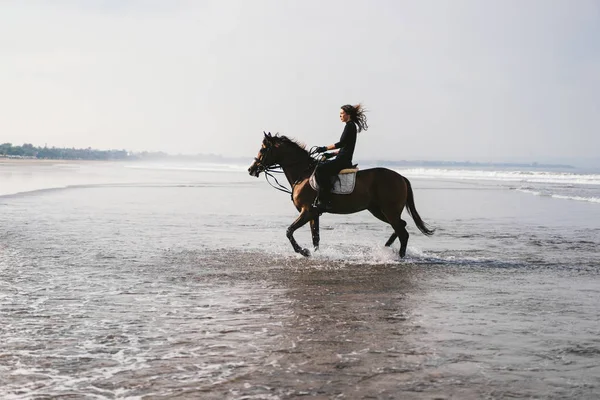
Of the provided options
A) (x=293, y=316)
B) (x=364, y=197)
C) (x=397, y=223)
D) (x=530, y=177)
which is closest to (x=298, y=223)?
(x=364, y=197)

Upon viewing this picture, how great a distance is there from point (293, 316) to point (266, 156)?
257 inches

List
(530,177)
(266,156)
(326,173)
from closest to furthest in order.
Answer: (326,173) < (266,156) < (530,177)

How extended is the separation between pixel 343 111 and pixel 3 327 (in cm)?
766

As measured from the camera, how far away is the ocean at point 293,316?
491cm

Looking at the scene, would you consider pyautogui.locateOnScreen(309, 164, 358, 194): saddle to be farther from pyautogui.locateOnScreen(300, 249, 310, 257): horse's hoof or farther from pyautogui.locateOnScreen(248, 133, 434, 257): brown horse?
pyautogui.locateOnScreen(300, 249, 310, 257): horse's hoof

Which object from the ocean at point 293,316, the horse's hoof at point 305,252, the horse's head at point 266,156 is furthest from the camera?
the horse's head at point 266,156

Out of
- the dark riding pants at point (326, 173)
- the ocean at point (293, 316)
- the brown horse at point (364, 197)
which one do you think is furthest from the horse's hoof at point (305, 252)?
the dark riding pants at point (326, 173)

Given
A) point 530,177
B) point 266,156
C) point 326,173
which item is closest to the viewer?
point 326,173

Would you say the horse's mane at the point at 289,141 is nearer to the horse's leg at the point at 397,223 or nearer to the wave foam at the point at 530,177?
the horse's leg at the point at 397,223

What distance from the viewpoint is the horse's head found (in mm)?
13258

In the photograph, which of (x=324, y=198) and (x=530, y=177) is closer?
(x=324, y=198)

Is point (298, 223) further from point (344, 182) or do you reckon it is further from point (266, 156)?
point (266, 156)

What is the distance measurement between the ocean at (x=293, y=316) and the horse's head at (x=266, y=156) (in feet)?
5.42

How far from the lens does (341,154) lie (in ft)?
40.7
